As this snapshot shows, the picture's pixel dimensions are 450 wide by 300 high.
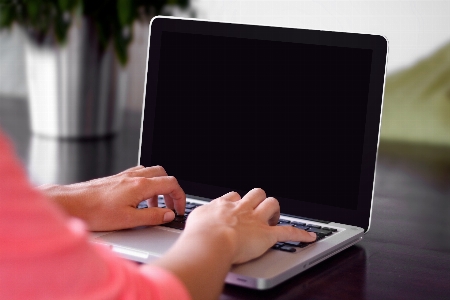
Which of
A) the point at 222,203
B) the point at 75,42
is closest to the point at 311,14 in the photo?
the point at 75,42

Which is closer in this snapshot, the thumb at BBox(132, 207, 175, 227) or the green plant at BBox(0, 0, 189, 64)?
the thumb at BBox(132, 207, 175, 227)

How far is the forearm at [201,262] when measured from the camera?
0.62 m

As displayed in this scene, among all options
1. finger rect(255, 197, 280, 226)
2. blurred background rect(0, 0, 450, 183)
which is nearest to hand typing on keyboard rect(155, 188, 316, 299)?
finger rect(255, 197, 280, 226)

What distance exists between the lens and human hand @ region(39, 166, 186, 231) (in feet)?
2.98

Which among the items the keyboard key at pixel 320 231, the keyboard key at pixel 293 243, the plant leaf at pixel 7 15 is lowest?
the keyboard key at pixel 293 243

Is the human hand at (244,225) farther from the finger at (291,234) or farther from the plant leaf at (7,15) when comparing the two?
the plant leaf at (7,15)

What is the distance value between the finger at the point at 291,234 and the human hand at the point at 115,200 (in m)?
0.17

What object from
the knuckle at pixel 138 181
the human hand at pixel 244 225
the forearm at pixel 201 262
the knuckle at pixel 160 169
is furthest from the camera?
the knuckle at pixel 160 169

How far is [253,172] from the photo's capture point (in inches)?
41.5

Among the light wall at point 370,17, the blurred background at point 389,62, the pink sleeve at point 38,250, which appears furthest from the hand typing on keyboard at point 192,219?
the light wall at point 370,17

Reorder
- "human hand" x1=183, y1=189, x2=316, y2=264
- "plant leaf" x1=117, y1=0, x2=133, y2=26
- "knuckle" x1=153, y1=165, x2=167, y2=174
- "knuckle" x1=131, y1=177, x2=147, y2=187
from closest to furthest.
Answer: "human hand" x1=183, y1=189, x2=316, y2=264
"knuckle" x1=131, y1=177, x2=147, y2=187
"knuckle" x1=153, y1=165, x2=167, y2=174
"plant leaf" x1=117, y1=0, x2=133, y2=26

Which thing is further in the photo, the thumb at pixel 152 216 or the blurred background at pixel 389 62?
the blurred background at pixel 389 62

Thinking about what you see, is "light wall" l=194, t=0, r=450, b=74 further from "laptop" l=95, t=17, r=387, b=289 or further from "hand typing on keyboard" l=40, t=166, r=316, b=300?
"hand typing on keyboard" l=40, t=166, r=316, b=300

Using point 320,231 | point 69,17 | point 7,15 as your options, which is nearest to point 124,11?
point 69,17
